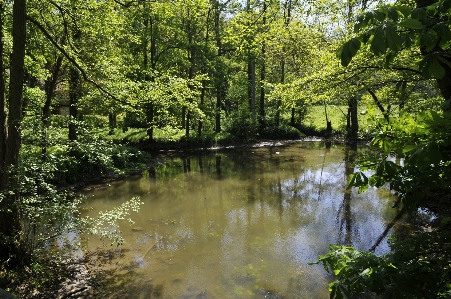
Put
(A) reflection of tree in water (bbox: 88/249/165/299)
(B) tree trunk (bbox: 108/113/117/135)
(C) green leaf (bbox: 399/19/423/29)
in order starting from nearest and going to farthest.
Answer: (C) green leaf (bbox: 399/19/423/29)
(A) reflection of tree in water (bbox: 88/249/165/299)
(B) tree trunk (bbox: 108/113/117/135)

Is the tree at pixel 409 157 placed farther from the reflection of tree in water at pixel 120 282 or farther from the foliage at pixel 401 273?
the reflection of tree in water at pixel 120 282

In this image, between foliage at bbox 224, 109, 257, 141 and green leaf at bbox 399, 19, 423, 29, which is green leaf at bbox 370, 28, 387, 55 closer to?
green leaf at bbox 399, 19, 423, 29

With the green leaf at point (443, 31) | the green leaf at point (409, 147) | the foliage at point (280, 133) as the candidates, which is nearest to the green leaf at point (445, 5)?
the green leaf at point (443, 31)

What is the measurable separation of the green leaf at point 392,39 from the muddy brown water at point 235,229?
172cm

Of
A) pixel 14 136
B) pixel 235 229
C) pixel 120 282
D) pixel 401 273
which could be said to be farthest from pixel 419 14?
pixel 235 229

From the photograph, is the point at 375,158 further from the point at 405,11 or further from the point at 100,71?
the point at 100,71

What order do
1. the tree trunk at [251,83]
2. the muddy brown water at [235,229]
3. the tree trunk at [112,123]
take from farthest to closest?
1. the tree trunk at [251,83]
2. the tree trunk at [112,123]
3. the muddy brown water at [235,229]

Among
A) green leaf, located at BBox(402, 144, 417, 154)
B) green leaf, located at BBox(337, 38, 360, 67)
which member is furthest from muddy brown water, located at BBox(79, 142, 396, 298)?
green leaf, located at BBox(337, 38, 360, 67)

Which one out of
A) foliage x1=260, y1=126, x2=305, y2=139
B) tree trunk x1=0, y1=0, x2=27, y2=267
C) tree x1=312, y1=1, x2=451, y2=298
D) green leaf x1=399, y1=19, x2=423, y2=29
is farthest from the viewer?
foliage x1=260, y1=126, x2=305, y2=139

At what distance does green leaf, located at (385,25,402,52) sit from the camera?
1616mm

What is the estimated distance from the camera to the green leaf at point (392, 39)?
1616 mm

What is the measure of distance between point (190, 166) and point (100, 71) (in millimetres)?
8557

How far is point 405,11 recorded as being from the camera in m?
1.77

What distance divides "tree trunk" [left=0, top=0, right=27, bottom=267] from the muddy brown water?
→ 164cm
